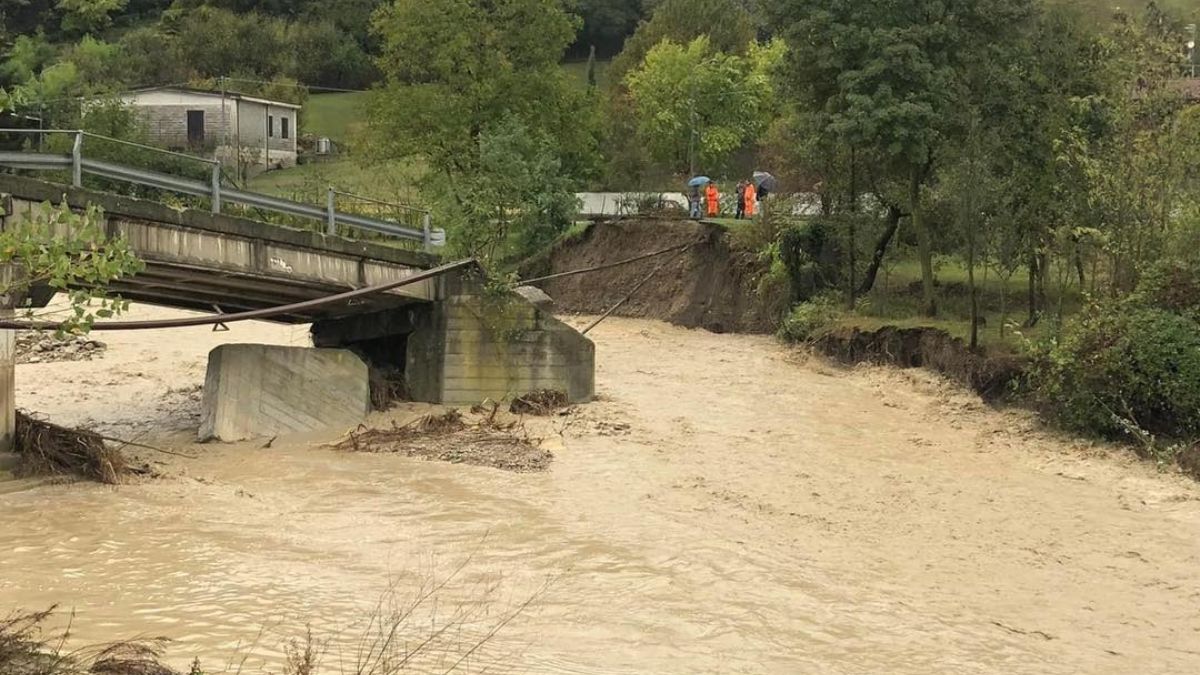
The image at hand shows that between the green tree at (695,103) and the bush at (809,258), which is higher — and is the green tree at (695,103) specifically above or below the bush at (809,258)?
above

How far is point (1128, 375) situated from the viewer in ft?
69.8

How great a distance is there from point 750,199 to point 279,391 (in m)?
28.5

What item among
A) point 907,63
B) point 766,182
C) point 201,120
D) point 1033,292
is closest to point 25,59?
point 201,120

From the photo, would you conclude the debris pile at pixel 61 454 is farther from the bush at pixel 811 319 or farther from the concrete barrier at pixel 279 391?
the bush at pixel 811 319

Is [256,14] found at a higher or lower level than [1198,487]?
higher

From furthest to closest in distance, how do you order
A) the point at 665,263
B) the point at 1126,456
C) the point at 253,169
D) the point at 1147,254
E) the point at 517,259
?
1. the point at 253,169
2. the point at 517,259
3. the point at 665,263
4. the point at 1147,254
5. the point at 1126,456

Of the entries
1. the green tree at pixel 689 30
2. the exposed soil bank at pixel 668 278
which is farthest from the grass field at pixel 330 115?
the exposed soil bank at pixel 668 278

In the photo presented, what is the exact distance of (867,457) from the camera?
20688 millimetres

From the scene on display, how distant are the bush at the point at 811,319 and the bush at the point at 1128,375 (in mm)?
11931

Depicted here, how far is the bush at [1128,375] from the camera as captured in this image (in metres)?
20.6

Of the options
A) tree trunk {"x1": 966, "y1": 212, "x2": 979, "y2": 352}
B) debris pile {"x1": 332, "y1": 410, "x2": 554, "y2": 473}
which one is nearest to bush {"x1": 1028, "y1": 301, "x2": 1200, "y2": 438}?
tree trunk {"x1": 966, "y1": 212, "x2": 979, "y2": 352}

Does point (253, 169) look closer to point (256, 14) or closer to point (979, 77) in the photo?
point (256, 14)

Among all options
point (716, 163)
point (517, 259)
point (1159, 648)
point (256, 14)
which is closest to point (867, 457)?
point (1159, 648)

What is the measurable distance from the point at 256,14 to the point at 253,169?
39005mm
